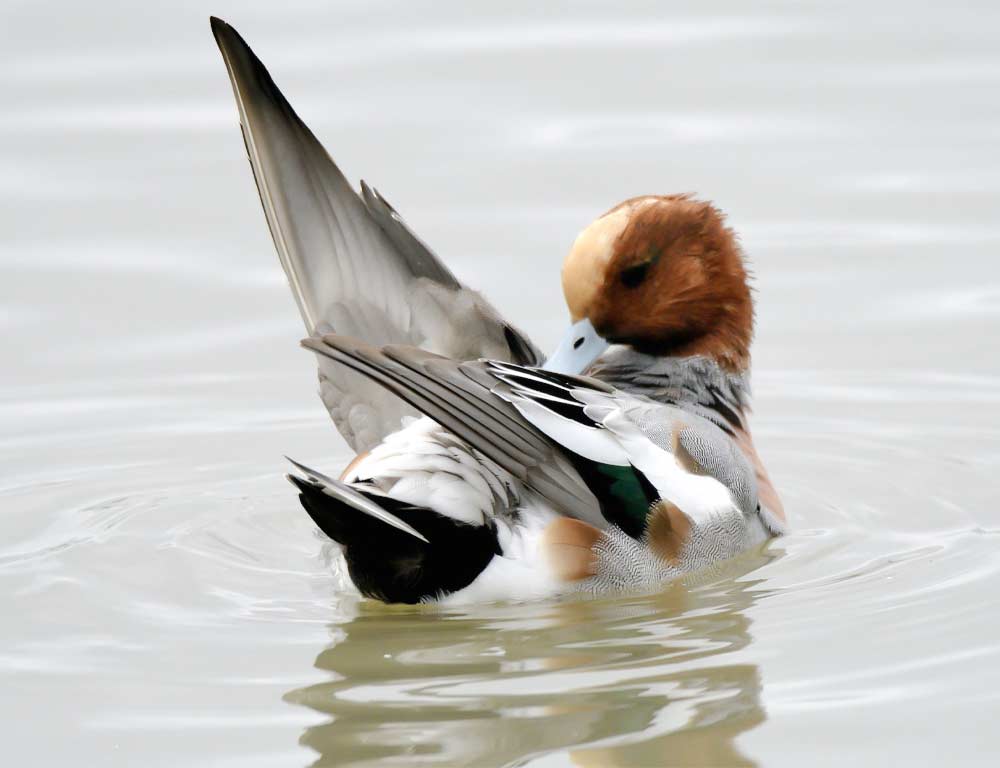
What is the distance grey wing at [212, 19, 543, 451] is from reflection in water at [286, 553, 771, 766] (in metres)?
0.93

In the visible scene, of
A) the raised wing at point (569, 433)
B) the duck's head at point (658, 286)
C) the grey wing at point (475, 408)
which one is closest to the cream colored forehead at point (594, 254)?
the duck's head at point (658, 286)

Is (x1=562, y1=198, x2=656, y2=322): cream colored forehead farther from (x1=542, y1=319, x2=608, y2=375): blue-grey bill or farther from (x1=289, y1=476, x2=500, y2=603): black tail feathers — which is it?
(x1=289, y1=476, x2=500, y2=603): black tail feathers

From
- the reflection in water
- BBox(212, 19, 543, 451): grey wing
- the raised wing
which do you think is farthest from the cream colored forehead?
the reflection in water

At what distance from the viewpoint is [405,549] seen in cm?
612

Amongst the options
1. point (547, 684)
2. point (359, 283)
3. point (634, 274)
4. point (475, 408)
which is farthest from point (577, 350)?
point (547, 684)

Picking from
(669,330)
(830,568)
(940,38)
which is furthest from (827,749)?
(940,38)

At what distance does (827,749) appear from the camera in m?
5.29

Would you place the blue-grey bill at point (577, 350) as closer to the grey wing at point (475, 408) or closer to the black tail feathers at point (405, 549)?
the grey wing at point (475, 408)

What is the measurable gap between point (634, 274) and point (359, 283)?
3.22 ft

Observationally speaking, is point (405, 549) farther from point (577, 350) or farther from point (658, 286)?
point (658, 286)

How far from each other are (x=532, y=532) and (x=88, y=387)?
3.21 metres

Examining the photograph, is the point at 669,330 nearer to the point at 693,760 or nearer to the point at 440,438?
the point at 440,438

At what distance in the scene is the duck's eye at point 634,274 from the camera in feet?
22.7

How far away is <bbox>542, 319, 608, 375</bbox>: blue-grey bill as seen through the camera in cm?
695
